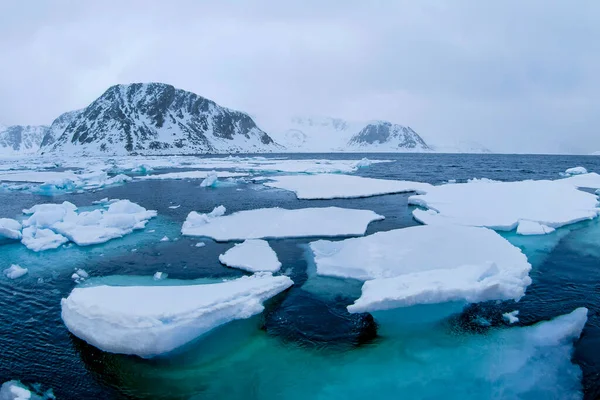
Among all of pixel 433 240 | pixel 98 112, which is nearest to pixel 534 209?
pixel 433 240

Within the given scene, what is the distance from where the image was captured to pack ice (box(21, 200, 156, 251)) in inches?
550

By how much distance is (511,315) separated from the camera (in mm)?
7910

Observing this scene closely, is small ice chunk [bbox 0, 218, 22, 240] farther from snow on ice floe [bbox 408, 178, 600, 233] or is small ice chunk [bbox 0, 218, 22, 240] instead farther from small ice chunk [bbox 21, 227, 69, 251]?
snow on ice floe [bbox 408, 178, 600, 233]

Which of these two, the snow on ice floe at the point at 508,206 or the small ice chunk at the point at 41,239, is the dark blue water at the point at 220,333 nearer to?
the small ice chunk at the point at 41,239

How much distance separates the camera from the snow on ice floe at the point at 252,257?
10844 mm

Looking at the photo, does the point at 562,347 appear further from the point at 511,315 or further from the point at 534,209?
the point at 534,209

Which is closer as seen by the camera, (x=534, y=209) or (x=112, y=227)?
(x=112, y=227)

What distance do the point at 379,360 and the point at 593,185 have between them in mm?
28403

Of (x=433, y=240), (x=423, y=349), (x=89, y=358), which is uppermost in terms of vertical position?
(x=433, y=240)

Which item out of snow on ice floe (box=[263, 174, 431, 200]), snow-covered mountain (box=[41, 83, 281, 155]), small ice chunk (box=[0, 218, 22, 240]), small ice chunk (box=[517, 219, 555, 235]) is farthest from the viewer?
snow-covered mountain (box=[41, 83, 281, 155])

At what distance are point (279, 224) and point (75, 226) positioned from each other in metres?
8.59

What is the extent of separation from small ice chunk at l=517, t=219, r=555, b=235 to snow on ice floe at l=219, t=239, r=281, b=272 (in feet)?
31.3

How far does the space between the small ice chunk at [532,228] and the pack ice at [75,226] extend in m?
15.6

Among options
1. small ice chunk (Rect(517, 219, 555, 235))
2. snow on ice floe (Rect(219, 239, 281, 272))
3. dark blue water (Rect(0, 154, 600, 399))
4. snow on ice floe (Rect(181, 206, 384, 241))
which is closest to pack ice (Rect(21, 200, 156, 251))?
dark blue water (Rect(0, 154, 600, 399))
